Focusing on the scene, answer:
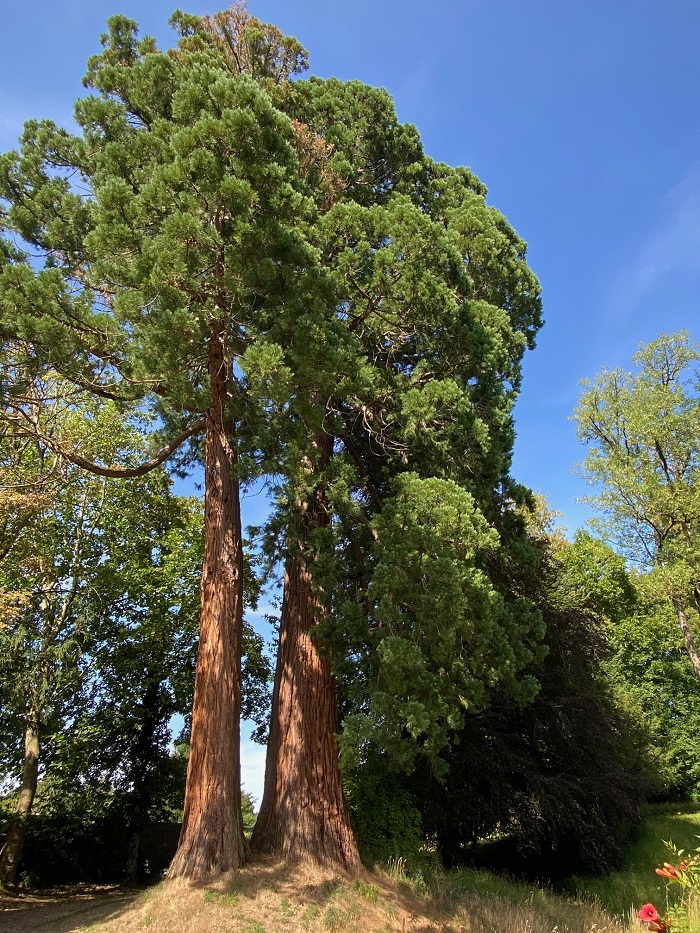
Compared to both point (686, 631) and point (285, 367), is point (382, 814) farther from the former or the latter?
point (686, 631)

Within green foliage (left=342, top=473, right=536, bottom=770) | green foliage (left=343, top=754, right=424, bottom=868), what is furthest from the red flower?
green foliage (left=343, top=754, right=424, bottom=868)

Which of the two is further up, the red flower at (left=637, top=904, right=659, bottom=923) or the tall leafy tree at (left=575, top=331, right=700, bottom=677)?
the tall leafy tree at (left=575, top=331, right=700, bottom=677)

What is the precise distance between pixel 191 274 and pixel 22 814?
1011cm

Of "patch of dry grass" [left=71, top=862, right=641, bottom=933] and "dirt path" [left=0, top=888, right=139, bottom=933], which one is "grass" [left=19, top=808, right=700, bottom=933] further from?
"dirt path" [left=0, top=888, right=139, bottom=933]

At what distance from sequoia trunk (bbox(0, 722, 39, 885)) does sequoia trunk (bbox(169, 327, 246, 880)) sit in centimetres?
594

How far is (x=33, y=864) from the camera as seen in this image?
10469 millimetres

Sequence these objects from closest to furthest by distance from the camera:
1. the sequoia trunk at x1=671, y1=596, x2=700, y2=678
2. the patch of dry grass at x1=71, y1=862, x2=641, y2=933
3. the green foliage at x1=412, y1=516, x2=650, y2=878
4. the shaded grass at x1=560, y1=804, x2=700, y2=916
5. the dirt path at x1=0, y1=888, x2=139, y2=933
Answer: the patch of dry grass at x1=71, y1=862, x2=641, y2=933
the dirt path at x1=0, y1=888, x2=139, y2=933
the shaded grass at x1=560, y1=804, x2=700, y2=916
the green foliage at x1=412, y1=516, x2=650, y2=878
the sequoia trunk at x1=671, y1=596, x2=700, y2=678

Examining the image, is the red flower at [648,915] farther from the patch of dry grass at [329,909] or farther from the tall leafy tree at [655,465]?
the tall leafy tree at [655,465]

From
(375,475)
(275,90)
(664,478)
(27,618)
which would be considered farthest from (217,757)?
(664,478)

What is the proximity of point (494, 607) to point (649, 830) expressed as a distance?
9.04 meters

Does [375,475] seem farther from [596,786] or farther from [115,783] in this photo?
[115,783]

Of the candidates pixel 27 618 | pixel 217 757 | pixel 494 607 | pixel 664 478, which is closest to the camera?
pixel 217 757

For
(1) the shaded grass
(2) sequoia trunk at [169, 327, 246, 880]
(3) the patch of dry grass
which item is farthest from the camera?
(1) the shaded grass

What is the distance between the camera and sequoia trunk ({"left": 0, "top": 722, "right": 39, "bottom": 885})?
32.0 feet
